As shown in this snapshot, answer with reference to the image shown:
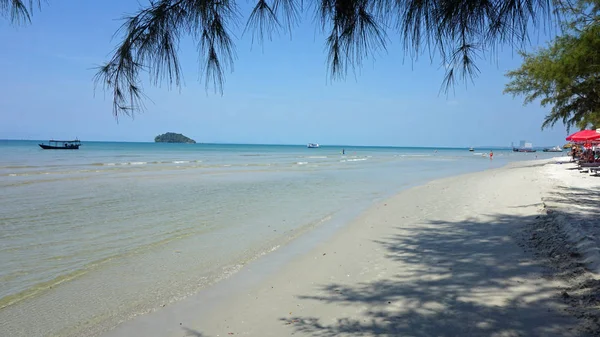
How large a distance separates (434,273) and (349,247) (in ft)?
7.22

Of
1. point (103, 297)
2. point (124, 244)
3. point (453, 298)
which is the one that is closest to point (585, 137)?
point (453, 298)

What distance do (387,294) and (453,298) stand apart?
74cm

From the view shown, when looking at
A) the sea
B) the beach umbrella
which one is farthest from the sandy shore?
the beach umbrella

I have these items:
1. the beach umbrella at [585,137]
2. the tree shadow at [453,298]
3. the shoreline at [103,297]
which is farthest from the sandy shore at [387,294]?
the beach umbrella at [585,137]

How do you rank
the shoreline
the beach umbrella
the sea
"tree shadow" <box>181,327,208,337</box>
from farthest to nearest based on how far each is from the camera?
1. the beach umbrella
2. the sea
3. the shoreline
4. "tree shadow" <box>181,327,208,337</box>

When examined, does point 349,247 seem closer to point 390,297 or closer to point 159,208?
point 390,297

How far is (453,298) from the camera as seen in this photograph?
14.2 feet

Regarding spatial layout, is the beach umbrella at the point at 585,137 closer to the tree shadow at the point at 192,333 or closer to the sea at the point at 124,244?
the sea at the point at 124,244

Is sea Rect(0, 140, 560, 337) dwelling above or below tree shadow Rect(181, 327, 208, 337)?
below

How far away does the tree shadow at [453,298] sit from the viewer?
3633 mm

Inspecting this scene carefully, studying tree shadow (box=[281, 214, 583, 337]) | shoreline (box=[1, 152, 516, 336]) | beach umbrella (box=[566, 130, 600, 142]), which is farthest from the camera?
beach umbrella (box=[566, 130, 600, 142])

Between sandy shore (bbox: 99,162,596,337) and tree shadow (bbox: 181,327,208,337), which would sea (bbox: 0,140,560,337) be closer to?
sandy shore (bbox: 99,162,596,337)

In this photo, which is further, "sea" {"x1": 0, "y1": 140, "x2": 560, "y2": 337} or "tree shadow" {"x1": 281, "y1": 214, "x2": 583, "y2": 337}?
"sea" {"x1": 0, "y1": 140, "x2": 560, "y2": 337}

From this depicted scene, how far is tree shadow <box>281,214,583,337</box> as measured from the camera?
11.9 ft
